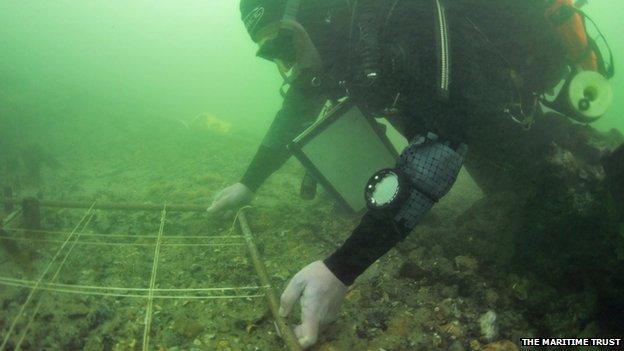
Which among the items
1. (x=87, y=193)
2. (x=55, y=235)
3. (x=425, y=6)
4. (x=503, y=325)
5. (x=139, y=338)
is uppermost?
(x=425, y=6)

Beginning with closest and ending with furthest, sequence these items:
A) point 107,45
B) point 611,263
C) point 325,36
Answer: point 611,263 < point 325,36 < point 107,45

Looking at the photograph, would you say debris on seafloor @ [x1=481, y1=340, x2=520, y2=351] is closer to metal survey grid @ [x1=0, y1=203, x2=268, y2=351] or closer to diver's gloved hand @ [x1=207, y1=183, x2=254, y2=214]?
metal survey grid @ [x1=0, y1=203, x2=268, y2=351]

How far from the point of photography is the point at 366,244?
183 cm

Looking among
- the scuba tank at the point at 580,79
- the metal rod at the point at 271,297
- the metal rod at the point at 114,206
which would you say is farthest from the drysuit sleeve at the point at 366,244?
the metal rod at the point at 114,206

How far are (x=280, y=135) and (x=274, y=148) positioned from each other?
141mm

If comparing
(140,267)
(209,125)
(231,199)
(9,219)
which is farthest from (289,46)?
(209,125)

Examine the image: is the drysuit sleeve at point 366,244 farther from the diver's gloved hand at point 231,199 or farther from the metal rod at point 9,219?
the metal rod at point 9,219

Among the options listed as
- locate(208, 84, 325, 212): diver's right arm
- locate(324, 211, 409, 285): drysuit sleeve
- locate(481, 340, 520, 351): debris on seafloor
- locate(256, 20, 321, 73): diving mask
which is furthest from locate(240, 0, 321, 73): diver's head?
locate(481, 340, 520, 351): debris on seafloor

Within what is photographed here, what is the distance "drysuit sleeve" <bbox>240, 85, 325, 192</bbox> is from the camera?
3529 mm

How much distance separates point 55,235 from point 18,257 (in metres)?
0.51

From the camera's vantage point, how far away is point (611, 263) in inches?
72.2

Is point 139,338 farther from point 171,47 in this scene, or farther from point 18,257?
point 171,47

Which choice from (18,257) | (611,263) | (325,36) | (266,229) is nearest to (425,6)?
(325,36)

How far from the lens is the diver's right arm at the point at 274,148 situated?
3479mm
